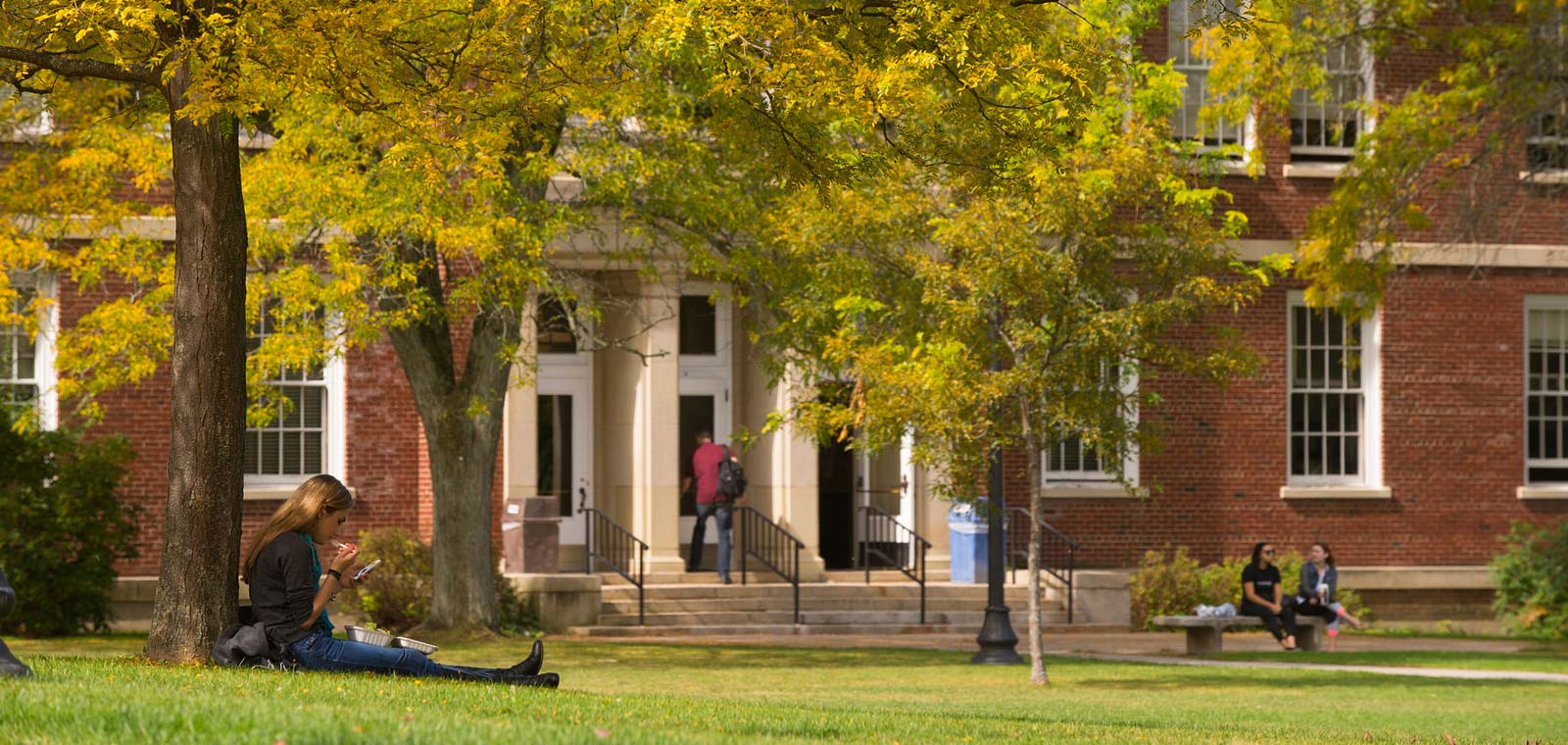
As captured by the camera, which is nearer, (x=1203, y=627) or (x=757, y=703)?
(x=757, y=703)

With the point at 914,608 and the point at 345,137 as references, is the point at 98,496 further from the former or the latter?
the point at 914,608

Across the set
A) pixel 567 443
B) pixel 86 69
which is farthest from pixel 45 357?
pixel 86 69

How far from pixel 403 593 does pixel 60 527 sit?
3.58m

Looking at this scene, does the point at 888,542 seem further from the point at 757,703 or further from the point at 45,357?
the point at 757,703

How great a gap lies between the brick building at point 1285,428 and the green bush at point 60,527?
18.5ft

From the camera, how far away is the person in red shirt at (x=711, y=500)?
24.6 m

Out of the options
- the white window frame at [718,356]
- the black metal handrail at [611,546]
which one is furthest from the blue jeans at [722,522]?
the white window frame at [718,356]

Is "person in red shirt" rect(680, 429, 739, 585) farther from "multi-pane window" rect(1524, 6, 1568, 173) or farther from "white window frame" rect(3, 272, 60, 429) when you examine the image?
"multi-pane window" rect(1524, 6, 1568, 173)

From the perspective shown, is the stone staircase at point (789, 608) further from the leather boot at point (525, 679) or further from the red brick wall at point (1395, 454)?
the leather boot at point (525, 679)

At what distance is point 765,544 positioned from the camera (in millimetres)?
25531

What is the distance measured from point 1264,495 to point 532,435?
9.49 meters

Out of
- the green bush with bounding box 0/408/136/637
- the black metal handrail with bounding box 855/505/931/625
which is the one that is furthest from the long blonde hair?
the black metal handrail with bounding box 855/505/931/625

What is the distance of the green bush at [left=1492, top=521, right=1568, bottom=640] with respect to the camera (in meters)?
26.0

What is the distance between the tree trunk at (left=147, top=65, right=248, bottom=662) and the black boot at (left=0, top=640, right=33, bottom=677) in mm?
2321
